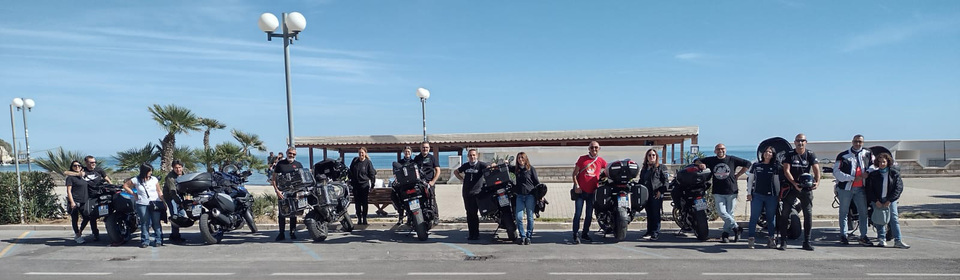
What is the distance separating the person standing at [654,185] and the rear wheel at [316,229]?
4.98m

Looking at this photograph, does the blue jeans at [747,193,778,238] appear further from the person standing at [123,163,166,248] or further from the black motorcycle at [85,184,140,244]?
the black motorcycle at [85,184,140,244]

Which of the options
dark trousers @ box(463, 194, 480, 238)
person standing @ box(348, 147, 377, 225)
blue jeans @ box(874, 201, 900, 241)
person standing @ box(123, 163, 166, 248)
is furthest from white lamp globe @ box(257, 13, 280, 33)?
blue jeans @ box(874, 201, 900, 241)

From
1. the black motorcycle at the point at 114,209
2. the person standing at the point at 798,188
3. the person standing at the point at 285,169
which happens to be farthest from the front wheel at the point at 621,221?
the black motorcycle at the point at 114,209

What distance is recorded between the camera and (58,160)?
13188mm

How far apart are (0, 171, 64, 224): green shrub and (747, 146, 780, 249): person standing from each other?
13.1 metres

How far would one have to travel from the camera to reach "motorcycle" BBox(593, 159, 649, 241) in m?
9.14

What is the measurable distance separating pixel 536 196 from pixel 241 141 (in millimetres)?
12530

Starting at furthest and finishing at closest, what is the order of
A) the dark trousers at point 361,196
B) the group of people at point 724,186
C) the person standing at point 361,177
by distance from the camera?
1. the dark trousers at point 361,196
2. the person standing at point 361,177
3. the group of people at point 724,186

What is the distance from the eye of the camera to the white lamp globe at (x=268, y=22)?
1080cm

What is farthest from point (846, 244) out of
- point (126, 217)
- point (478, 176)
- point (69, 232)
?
point (69, 232)

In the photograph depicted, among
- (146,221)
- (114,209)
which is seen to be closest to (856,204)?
(146,221)

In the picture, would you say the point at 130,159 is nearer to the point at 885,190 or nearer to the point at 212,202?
the point at 212,202

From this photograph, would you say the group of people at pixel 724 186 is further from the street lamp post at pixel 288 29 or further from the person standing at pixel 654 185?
the street lamp post at pixel 288 29

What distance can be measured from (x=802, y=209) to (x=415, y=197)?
5507mm
